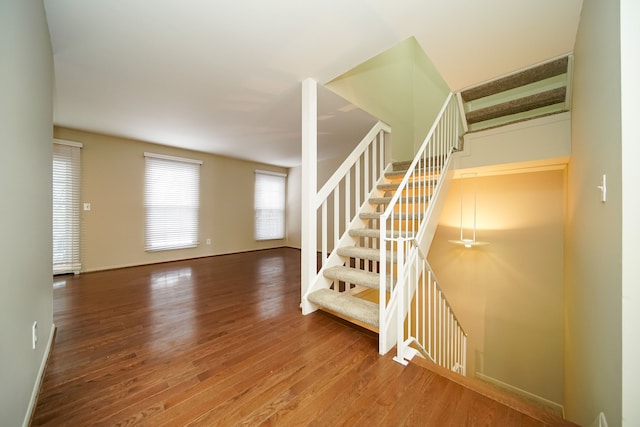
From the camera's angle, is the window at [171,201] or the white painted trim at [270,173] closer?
the window at [171,201]

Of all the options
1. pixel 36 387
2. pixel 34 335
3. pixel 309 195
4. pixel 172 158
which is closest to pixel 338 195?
pixel 309 195

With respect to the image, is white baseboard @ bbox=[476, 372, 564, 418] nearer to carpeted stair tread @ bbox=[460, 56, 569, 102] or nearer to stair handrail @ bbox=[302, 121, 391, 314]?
stair handrail @ bbox=[302, 121, 391, 314]

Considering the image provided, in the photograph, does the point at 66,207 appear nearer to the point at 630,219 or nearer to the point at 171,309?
the point at 171,309

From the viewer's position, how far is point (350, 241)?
2834 mm

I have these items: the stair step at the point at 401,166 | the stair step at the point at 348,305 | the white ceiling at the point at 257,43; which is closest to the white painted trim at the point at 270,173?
the white ceiling at the point at 257,43

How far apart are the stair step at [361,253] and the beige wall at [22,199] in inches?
87.5

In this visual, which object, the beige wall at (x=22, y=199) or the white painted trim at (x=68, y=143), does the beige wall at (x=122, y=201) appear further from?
the beige wall at (x=22, y=199)

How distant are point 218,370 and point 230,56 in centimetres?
247

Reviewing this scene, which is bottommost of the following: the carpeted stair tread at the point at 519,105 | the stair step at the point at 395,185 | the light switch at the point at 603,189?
the light switch at the point at 603,189

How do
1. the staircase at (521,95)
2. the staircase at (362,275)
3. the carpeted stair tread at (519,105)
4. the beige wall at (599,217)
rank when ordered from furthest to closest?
the carpeted stair tread at (519,105), the staircase at (521,95), the staircase at (362,275), the beige wall at (599,217)

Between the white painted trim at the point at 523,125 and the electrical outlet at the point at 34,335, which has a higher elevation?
the white painted trim at the point at 523,125

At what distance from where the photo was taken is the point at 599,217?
115cm

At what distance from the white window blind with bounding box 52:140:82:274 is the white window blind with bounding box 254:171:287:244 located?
3299 mm

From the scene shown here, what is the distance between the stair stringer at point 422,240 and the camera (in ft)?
5.69
